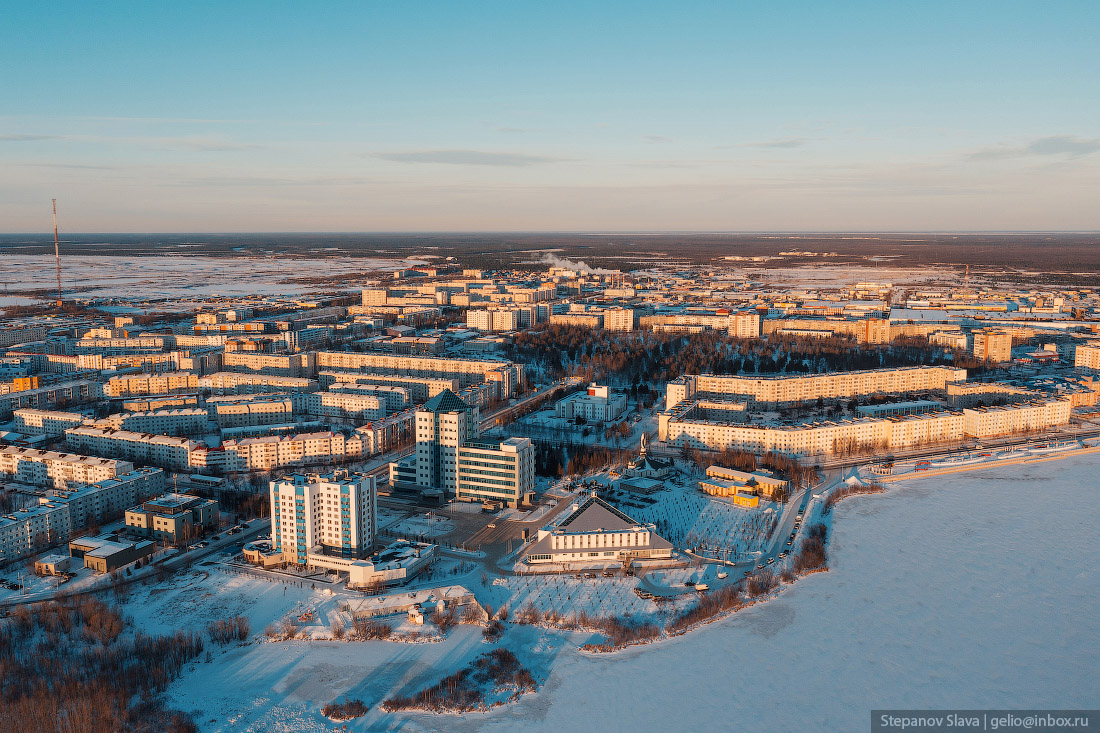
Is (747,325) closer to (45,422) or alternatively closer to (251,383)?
(251,383)

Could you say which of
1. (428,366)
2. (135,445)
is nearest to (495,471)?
(135,445)

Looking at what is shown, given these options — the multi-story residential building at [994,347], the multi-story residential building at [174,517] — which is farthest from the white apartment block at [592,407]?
the multi-story residential building at [994,347]

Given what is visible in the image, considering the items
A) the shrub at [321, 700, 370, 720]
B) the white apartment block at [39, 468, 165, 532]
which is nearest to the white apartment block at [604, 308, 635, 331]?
the white apartment block at [39, 468, 165, 532]

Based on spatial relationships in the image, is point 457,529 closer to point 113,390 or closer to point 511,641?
point 511,641

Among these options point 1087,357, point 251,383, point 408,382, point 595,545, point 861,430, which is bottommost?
point 595,545

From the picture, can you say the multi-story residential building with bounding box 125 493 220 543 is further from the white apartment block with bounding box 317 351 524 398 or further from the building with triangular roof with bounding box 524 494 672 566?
the white apartment block with bounding box 317 351 524 398

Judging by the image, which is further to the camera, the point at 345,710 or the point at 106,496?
the point at 106,496

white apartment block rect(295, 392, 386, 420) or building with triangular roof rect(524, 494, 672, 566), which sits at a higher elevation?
white apartment block rect(295, 392, 386, 420)

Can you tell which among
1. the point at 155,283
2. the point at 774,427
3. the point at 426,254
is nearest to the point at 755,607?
the point at 774,427
